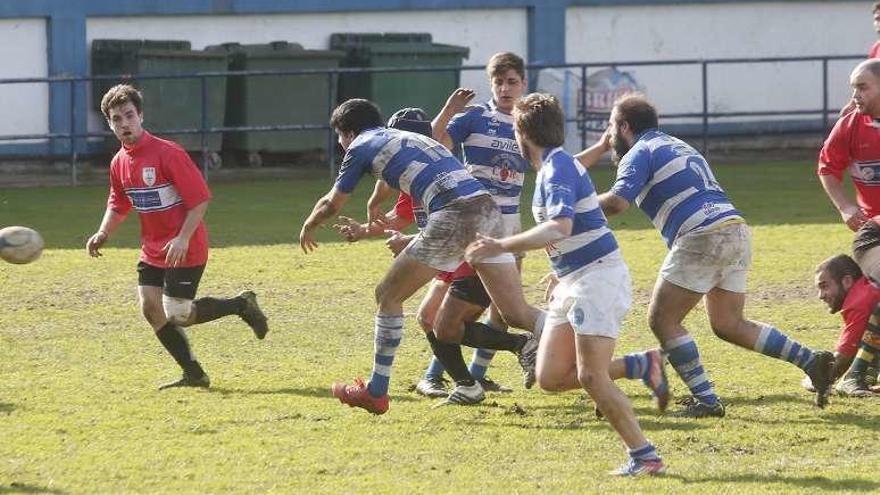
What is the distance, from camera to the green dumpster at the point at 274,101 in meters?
24.5

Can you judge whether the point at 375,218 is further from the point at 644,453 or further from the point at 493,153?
the point at 644,453

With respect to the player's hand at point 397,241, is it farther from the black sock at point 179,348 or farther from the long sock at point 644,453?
the long sock at point 644,453

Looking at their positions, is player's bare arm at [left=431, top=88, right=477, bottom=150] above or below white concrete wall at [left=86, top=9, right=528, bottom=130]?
below

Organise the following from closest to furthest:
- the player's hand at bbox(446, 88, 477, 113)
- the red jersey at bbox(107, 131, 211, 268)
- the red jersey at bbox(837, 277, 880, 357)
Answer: the red jersey at bbox(837, 277, 880, 357), the red jersey at bbox(107, 131, 211, 268), the player's hand at bbox(446, 88, 477, 113)

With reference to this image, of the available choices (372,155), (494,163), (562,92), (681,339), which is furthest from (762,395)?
(562,92)

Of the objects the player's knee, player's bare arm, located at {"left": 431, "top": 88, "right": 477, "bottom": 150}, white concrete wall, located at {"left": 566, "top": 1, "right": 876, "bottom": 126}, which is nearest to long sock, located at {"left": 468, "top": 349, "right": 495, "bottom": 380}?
player's bare arm, located at {"left": 431, "top": 88, "right": 477, "bottom": 150}

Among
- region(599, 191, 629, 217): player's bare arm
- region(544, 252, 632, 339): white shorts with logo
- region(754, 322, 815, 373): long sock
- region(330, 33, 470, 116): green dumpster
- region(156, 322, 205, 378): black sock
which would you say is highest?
region(330, 33, 470, 116): green dumpster

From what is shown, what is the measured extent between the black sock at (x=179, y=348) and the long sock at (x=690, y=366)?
2856mm

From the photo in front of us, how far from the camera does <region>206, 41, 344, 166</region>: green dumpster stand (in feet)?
80.2

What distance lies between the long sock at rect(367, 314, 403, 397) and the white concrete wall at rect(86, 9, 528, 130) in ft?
54.2

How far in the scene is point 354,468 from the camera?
7816mm

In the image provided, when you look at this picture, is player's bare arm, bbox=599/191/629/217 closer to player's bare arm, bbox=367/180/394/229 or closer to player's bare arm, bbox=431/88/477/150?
player's bare arm, bbox=367/180/394/229

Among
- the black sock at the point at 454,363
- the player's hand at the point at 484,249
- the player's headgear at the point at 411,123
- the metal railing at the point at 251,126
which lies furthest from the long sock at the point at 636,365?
the metal railing at the point at 251,126

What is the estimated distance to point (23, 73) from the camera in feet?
80.3
